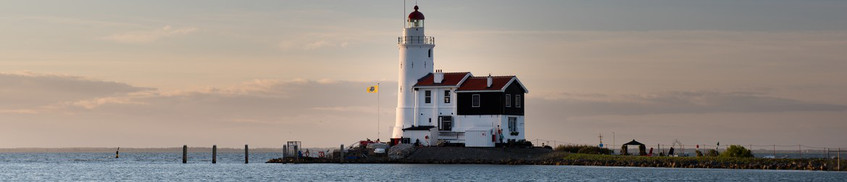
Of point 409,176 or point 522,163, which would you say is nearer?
point 409,176

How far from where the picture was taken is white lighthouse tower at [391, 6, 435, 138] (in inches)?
3290

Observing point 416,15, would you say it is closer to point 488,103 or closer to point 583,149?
point 488,103

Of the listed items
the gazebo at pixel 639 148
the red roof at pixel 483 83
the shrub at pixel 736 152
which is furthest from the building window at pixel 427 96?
the shrub at pixel 736 152

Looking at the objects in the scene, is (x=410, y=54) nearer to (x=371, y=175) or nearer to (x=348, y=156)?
(x=348, y=156)

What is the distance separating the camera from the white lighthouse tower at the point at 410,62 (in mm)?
83562

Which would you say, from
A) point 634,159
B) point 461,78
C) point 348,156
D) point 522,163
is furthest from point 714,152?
point 348,156

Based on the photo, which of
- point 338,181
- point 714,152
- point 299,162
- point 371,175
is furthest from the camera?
point 299,162

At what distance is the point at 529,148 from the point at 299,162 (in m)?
16.8

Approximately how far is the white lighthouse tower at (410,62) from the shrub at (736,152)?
22.2 m

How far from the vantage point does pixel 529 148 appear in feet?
262

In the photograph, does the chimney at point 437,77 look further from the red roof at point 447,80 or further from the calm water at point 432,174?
the calm water at point 432,174

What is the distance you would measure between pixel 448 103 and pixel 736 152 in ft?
65.4

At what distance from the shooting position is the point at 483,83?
Result: 81.3m

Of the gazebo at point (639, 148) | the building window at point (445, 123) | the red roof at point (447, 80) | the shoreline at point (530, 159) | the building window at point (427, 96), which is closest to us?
the shoreline at point (530, 159)
